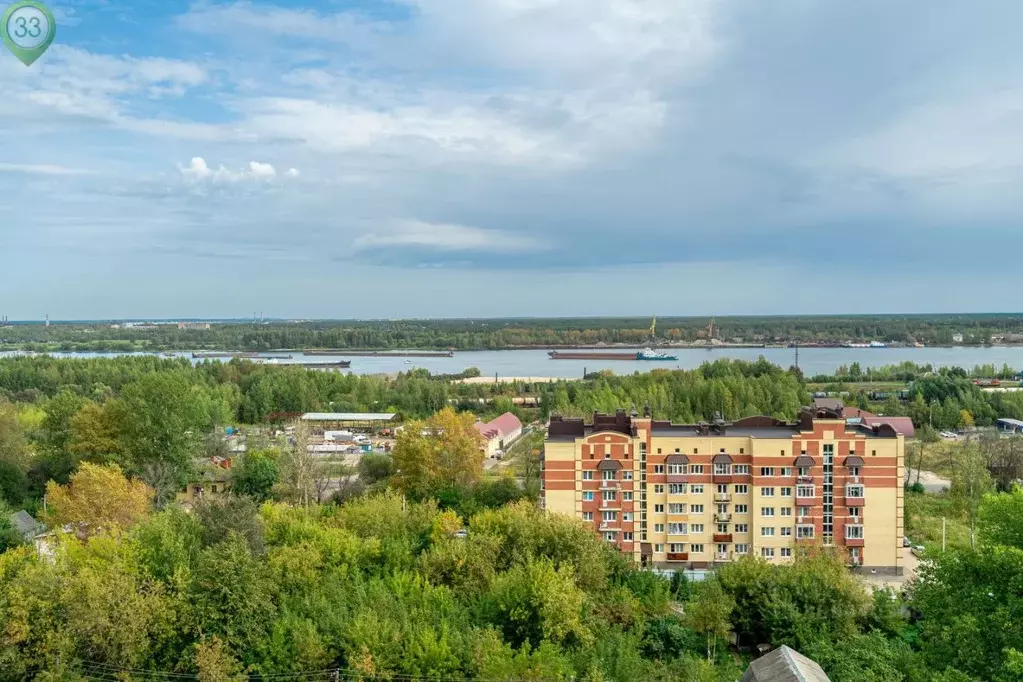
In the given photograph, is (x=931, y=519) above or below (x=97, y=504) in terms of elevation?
below

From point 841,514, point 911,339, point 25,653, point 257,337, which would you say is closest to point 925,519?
point 841,514

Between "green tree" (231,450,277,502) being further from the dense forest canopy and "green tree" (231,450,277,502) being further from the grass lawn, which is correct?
the dense forest canopy

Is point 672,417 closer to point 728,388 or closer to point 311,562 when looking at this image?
point 728,388

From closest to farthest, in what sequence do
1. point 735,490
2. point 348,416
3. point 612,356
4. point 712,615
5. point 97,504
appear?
1. point 712,615
2. point 97,504
3. point 735,490
4. point 348,416
5. point 612,356

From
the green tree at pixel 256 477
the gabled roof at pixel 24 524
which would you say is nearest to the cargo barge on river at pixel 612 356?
the green tree at pixel 256 477

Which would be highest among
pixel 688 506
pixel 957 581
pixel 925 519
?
pixel 957 581

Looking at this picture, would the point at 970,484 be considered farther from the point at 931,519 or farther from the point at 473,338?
the point at 473,338

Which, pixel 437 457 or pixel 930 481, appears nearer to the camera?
pixel 437 457

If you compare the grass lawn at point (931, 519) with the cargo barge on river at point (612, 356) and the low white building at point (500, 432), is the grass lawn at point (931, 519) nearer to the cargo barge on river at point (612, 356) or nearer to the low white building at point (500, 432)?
the low white building at point (500, 432)

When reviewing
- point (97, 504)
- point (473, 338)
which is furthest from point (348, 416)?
point (473, 338)
